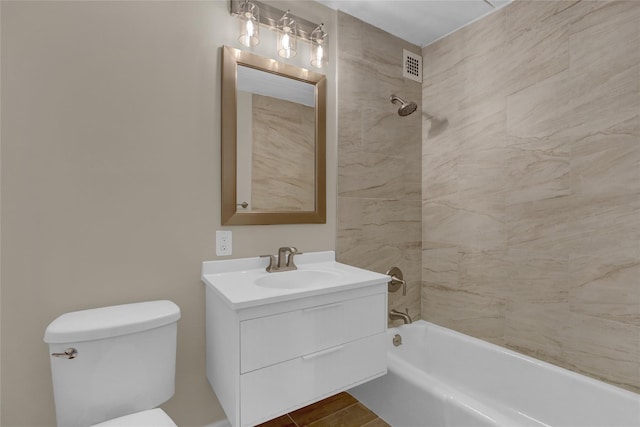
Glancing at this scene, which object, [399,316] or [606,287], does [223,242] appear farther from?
[606,287]

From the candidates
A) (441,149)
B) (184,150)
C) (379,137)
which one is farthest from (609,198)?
(184,150)

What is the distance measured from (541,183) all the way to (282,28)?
1.67 metres

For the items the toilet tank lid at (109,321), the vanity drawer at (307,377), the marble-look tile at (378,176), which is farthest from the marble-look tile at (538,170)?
the toilet tank lid at (109,321)

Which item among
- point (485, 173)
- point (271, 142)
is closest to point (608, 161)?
point (485, 173)

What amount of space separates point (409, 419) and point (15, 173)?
2.01 metres

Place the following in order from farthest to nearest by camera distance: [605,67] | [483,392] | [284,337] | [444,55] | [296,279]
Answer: [444,55] < [483,392] < [296,279] < [605,67] < [284,337]

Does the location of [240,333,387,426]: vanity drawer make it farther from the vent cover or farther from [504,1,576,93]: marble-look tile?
the vent cover

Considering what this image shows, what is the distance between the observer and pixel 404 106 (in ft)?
6.56

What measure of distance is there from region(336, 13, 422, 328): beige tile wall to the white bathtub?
431 millimetres

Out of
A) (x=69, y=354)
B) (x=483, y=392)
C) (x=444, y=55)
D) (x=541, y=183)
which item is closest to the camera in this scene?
(x=69, y=354)

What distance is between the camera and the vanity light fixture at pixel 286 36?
167 centimetres

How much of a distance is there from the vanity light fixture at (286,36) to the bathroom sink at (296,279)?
3.88 ft

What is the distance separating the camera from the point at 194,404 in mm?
1490

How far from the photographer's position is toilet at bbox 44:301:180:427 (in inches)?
40.9
